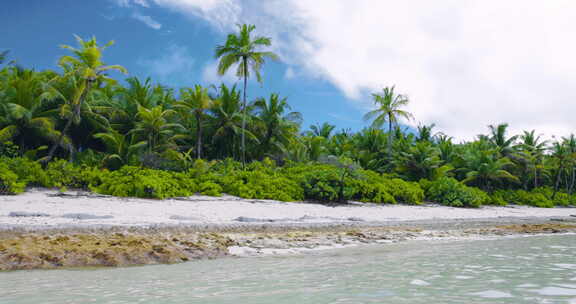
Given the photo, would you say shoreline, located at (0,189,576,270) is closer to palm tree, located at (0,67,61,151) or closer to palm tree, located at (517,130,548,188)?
palm tree, located at (0,67,61,151)

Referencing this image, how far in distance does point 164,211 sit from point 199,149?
1030 centimetres

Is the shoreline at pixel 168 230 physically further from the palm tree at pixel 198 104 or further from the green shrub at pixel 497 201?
the green shrub at pixel 497 201

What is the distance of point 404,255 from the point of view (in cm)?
676

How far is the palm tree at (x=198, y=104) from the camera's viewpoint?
71.5 feet

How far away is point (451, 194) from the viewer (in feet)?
74.1

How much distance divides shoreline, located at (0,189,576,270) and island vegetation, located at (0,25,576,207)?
4.06 feet

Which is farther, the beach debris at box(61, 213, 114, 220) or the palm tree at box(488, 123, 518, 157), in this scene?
the palm tree at box(488, 123, 518, 157)

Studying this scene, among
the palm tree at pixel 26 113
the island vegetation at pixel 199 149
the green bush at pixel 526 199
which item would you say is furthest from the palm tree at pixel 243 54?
the green bush at pixel 526 199

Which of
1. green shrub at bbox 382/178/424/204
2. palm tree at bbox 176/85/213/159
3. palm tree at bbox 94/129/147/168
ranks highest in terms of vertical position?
palm tree at bbox 176/85/213/159

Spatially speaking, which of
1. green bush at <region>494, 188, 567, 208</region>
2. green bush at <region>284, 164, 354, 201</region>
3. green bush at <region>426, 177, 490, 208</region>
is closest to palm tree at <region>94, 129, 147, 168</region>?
green bush at <region>284, 164, 354, 201</region>

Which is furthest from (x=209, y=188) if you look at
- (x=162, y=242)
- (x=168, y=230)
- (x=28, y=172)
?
(x=162, y=242)

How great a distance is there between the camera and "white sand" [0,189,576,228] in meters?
9.12

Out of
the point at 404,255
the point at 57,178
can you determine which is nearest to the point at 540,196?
the point at 404,255

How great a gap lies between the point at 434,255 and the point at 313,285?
11.5 ft
